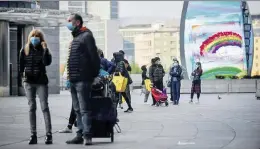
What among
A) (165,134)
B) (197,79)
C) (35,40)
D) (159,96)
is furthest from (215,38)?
(35,40)

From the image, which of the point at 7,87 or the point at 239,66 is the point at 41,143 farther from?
the point at 239,66

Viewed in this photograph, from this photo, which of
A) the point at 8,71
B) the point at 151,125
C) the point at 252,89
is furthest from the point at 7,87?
the point at 151,125

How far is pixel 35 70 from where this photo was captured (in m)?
10.8

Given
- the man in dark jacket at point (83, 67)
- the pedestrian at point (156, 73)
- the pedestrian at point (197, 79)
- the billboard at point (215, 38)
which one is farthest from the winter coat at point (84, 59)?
the billboard at point (215, 38)

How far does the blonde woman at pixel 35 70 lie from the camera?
10.8m

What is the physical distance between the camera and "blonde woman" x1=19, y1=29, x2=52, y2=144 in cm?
1081

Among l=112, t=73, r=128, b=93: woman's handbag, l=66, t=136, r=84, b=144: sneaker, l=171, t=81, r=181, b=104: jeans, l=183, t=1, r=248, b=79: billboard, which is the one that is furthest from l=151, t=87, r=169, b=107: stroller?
l=183, t=1, r=248, b=79: billboard

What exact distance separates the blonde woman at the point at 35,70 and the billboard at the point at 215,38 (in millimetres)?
44960

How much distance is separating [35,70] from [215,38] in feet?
152

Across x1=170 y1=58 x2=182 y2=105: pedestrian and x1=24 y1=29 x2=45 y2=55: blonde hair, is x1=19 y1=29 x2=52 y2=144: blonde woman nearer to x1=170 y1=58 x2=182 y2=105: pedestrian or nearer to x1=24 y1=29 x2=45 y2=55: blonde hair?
x1=24 y1=29 x2=45 y2=55: blonde hair

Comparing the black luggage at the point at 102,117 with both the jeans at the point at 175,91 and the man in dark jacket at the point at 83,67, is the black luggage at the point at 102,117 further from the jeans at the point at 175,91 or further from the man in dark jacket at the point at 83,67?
the jeans at the point at 175,91

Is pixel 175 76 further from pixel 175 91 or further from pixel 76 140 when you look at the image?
pixel 76 140

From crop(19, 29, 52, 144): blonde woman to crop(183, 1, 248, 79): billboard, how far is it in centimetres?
4496

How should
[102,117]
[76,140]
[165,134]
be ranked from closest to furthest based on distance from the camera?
[76,140], [102,117], [165,134]
